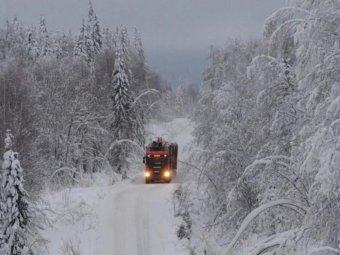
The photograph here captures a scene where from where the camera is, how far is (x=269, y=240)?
10211 millimetres

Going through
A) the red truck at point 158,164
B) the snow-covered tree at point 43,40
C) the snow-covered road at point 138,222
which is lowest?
the snow-covered road at point 138,222

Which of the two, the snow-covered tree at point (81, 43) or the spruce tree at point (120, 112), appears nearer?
the spruce tree at point (120, 112)

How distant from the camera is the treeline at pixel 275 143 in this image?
8.23 metres

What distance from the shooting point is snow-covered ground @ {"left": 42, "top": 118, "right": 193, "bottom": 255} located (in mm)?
26297

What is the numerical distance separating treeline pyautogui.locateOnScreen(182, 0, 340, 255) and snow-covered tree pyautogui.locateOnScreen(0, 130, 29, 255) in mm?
7905

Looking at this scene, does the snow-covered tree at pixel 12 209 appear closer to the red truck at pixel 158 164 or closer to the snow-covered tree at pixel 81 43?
the red truck at pixel 158 164

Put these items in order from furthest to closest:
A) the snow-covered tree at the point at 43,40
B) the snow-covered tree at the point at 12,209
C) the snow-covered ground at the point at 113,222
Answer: the snow-covered tree at the point at 43,40
the snow-covered ground at the point at 113,222
the snow-covered tree at the point at 12,209

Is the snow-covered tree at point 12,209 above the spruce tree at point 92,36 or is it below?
below

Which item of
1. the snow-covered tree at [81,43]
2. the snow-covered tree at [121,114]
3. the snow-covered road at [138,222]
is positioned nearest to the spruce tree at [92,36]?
the snow-covered tree at [81,43]

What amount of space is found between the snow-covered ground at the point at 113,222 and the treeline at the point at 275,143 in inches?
51.2

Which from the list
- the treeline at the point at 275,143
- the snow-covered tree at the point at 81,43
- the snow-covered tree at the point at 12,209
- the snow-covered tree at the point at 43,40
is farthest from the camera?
the snow-covered tree at the point at 43,40

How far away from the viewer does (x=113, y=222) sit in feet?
95.8

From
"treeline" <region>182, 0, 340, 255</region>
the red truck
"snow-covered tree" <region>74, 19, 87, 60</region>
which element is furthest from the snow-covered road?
"snow-covered tree" <region>74, 19, 87, 60</region>

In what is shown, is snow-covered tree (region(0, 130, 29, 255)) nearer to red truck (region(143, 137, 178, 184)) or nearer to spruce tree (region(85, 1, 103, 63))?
red truck (region(143, 137, 178, 184))
